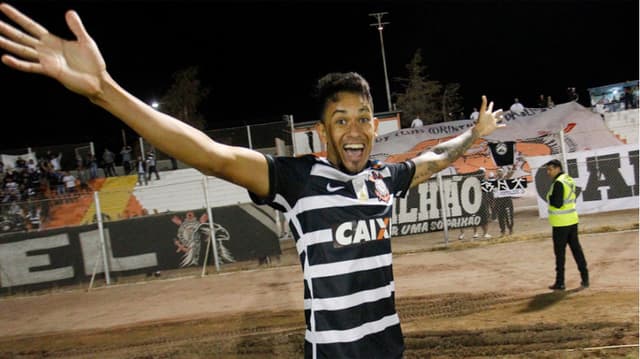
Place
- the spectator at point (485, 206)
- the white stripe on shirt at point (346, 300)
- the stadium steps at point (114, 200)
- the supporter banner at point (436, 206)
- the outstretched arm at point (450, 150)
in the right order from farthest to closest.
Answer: the stadium steps at point (114, 200)
the supporter banner at point (436, 206)
the spectator at point (485, 206)
the outstretched arm at point (450, 150)
the white stripe on shirt at point (346, 300)

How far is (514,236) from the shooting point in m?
13.9

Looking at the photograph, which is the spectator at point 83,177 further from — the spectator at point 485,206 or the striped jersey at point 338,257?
the striped jersey at point 338,257

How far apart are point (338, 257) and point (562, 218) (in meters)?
7.31

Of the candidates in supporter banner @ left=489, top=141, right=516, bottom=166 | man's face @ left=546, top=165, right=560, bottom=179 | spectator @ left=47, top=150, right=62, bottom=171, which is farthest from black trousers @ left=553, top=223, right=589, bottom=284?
spectator @ left=47, top=150, right=62, bottom=171

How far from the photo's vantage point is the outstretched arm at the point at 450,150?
333 cm

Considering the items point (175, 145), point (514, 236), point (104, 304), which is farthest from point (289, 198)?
point (514, 236)

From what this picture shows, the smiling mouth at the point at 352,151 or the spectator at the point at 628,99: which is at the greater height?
the spectator at the point at 628,99

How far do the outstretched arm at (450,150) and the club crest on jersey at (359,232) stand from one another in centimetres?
82

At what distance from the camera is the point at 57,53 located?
1.92 m

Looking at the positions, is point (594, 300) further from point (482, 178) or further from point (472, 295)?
point (482, 178)

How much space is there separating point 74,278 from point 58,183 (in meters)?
10.2

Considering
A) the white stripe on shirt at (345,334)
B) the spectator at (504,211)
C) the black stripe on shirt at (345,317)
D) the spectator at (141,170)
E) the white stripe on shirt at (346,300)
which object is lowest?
the spectator at (504,211)

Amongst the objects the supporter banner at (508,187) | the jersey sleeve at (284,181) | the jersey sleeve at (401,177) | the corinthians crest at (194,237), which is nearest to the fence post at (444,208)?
the supporter banner at (508,187)

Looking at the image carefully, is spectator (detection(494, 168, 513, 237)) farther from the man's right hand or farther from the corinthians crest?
the man's right hand
